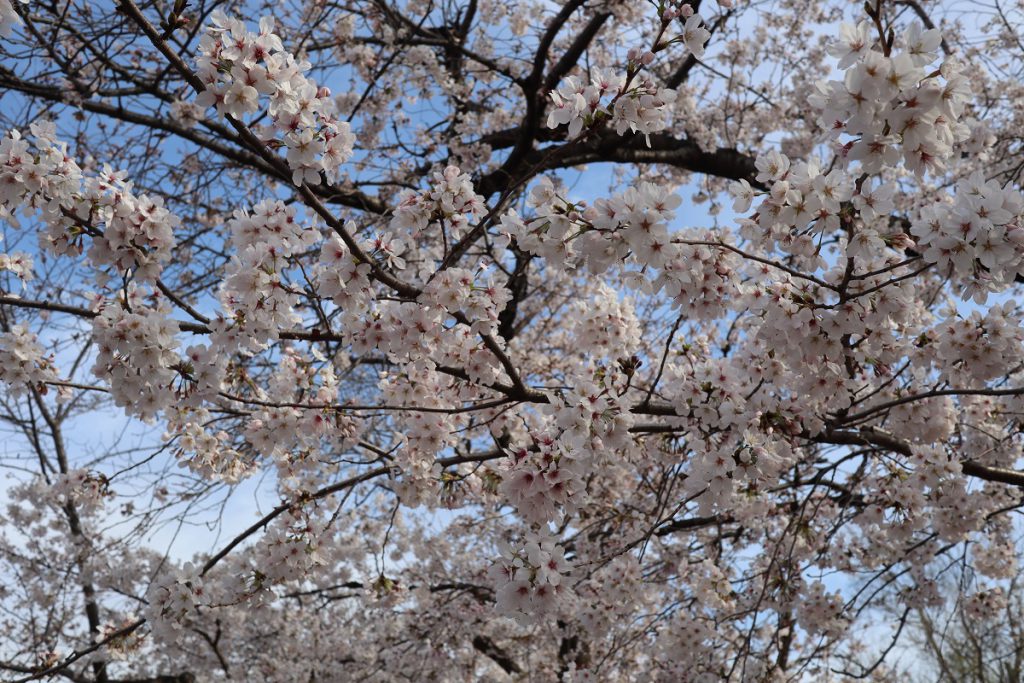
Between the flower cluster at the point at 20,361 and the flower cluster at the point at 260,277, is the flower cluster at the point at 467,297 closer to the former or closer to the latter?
the flower cluster at the point at 260,277

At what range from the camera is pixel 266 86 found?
6.23 feet

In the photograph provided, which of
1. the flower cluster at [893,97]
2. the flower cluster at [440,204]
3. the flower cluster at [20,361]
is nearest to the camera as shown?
the flower cluster at [893,97]

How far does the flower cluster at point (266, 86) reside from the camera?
73.2 inches

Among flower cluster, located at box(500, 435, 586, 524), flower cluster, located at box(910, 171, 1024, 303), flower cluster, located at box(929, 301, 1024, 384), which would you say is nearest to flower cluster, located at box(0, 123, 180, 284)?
flower cluster, located at box(500, 435, 586, 524)

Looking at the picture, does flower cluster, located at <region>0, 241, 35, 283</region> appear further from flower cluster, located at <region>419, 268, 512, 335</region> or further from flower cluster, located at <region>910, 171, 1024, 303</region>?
flower cluster, located at <region>910, 171, 1024, 303</region>

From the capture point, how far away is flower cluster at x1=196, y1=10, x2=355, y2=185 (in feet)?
6.10

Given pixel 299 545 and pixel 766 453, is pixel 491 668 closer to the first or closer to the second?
pixel 299 545

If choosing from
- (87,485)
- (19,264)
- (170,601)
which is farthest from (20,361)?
(87,485)

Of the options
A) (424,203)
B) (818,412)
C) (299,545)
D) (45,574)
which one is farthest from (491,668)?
(424,203)

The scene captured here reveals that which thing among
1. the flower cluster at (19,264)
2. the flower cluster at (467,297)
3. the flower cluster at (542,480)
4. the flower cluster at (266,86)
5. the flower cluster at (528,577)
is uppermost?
the flower cluster at (19,264)

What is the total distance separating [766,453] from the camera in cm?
257

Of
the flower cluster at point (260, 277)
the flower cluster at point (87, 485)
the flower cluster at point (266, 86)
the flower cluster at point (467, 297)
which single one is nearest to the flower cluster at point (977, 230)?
the flower cluster at point (467, 297)

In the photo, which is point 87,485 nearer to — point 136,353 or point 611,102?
point 136,353

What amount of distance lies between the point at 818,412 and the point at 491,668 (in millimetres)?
7837
